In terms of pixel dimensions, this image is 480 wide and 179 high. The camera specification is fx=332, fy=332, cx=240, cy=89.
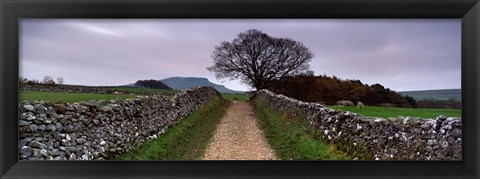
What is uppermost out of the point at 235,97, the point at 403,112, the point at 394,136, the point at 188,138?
the point at 235,97

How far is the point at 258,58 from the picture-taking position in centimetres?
416

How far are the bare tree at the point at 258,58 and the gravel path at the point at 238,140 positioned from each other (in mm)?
436

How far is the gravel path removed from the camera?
3184mm

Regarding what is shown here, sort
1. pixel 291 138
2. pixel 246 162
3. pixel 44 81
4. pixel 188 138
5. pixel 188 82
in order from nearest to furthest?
pixel 246 162 < pixel 44 81 < pixel 188 82 < pixel 291 138 < pixel 188 138

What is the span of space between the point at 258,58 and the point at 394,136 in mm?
1783

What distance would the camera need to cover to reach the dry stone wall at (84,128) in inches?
117

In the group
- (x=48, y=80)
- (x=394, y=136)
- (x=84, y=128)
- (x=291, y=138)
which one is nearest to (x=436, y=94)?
(x=394, y=136)

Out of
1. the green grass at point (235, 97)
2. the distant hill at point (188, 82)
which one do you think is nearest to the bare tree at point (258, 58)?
the distant hill at point (188, 82)

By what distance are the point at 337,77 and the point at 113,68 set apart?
229cm

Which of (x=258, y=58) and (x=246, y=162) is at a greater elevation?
(x=258, y=58)

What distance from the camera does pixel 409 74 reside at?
329cm

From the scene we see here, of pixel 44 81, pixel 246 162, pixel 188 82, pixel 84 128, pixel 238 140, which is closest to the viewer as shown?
pixel 246 162

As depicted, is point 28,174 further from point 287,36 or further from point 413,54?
point 413,54

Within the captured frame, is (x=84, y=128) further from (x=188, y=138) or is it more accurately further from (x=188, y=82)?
(x=188, y=138)
